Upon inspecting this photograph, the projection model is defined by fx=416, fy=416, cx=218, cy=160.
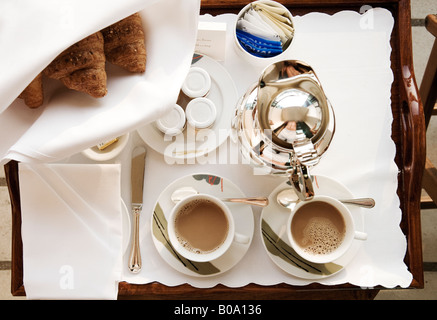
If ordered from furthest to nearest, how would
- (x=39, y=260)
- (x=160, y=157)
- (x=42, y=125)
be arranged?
(x=160, y=157) < (x=39, y=260) < (x=42, y=125)

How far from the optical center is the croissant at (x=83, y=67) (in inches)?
23.4

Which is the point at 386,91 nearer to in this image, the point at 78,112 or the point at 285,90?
the point at 285,90

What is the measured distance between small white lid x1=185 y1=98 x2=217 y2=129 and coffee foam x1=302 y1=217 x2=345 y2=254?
30 cm

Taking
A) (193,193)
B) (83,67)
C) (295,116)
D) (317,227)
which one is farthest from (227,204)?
(83,67)

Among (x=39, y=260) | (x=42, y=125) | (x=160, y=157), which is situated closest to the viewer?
(x=42, y=125)

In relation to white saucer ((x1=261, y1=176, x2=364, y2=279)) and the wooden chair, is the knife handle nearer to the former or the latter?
white saucer ((x1=261, y1=176, x2=364, y2=279))

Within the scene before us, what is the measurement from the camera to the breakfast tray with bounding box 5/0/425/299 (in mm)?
856

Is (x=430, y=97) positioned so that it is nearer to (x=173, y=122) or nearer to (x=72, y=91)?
(x=173, y=122)

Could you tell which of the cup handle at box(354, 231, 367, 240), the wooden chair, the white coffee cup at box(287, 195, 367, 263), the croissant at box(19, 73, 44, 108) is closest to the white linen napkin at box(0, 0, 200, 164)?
the croissant at box(19, 73, 44, 108)

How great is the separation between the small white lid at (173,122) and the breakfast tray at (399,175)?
10.0 inches
